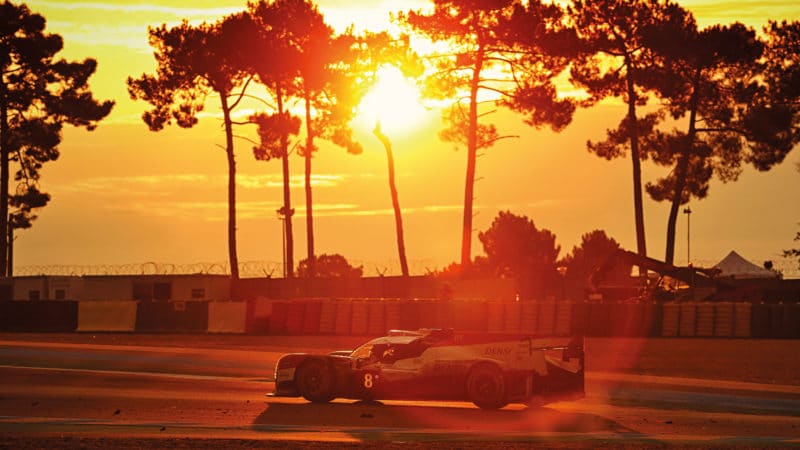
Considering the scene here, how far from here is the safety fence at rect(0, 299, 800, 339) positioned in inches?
1528

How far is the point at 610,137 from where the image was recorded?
53.1 metres

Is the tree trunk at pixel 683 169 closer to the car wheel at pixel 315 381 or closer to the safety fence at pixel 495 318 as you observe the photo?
the safety fence at pixel 495 318

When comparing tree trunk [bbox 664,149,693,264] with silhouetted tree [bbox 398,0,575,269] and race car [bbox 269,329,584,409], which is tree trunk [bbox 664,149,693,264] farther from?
race car [bbox 269,329,584,409]

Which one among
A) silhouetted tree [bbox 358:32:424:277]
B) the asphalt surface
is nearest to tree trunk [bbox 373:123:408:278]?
silhouetted tree [bbox 358:32:424:277]

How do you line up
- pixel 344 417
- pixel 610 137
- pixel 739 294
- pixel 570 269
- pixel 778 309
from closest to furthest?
pixel 344 417
pixel 778 309
pixel 739 294
pixel 610 137
pixel 570 269

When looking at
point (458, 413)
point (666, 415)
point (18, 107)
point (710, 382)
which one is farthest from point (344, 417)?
point (18, 107)

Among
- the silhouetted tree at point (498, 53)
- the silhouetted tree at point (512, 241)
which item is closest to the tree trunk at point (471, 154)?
the silhouetted tree at point (498, 53)

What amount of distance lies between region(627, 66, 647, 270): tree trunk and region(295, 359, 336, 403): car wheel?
3427 cm

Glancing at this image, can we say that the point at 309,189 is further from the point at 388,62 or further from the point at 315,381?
the point at 315,381

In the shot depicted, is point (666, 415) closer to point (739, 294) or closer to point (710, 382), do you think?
point (710, 382)

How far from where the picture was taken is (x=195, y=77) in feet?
199

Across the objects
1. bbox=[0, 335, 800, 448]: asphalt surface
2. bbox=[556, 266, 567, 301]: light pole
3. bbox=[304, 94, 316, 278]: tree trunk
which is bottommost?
bbox=[0, 335, 800, 448]: asphalt surface

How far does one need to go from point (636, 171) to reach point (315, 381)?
35.0 m

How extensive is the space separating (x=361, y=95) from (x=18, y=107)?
1700cm
